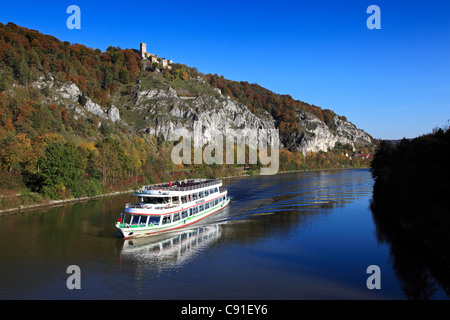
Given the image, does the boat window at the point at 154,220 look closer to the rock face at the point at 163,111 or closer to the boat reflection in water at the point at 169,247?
the boat reflection in water at the point at 169,247

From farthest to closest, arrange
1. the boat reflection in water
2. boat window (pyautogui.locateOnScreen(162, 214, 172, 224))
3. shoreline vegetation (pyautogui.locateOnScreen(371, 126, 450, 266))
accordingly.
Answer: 1. boat window (pyautogui.locateOnScreen(162, 214, 172, 224))
2. shoreline vegetation (pyautogui.locateOnScreen(371, 126, 450, 266))
3. the boat reflection in water

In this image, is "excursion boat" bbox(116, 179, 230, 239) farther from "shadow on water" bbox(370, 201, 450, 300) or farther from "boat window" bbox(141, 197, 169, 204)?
"shadow on water" bbox(370, 201, 450, 300)

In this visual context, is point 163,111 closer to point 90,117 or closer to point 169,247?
point 90,117

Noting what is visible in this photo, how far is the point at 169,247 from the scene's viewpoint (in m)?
34.1

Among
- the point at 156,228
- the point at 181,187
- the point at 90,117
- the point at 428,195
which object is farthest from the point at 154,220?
the point at 90,117

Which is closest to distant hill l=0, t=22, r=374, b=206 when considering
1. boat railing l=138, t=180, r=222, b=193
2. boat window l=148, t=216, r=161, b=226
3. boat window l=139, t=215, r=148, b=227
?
boat railing l=138, t=180, r=222, b=193

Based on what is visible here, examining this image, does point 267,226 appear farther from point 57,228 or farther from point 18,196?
point 18,196

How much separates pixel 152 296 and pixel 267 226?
73.1 ft

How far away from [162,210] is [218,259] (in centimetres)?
1032

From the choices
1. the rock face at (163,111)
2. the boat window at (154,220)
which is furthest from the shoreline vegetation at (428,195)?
the rock face at (163,111)

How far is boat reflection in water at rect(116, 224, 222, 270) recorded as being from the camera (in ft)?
98.4

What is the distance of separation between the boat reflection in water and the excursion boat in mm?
1039
